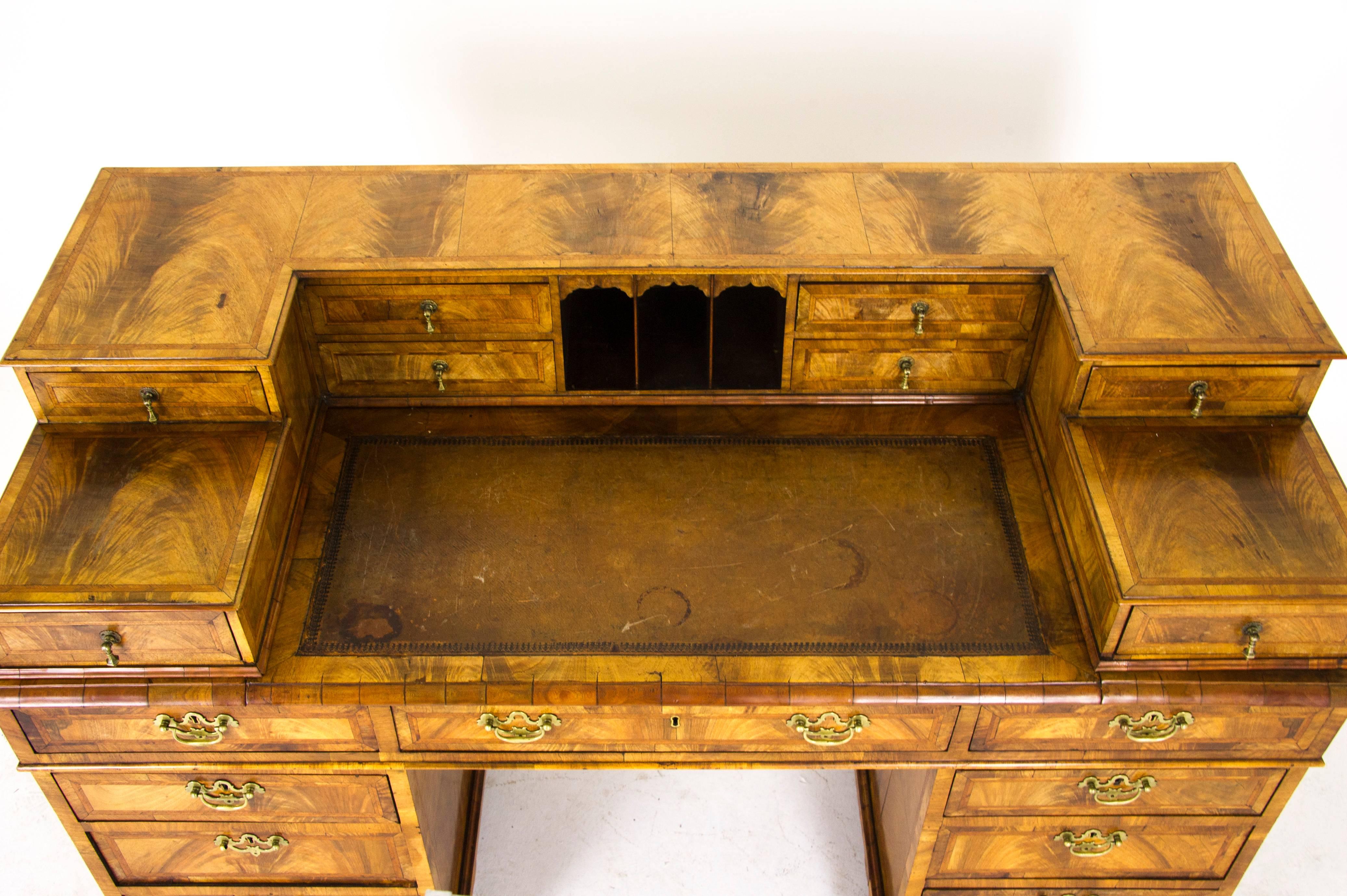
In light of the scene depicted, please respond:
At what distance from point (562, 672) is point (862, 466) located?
94cm

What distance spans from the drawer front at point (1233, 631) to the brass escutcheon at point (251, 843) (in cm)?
209

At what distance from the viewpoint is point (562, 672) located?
2.70 m

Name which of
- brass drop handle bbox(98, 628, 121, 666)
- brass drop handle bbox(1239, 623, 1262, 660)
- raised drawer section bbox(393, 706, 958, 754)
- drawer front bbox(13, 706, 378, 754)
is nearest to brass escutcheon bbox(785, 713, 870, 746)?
raised drawer section bbox(393, 706, 958, 754)

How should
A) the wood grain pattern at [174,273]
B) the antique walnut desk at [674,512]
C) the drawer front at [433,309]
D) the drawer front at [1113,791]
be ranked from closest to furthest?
1. the antique walnut desk at [674,512]
2. the wood grain pattern at [174,273]
3. the drawer front at [1113,791]
4. the drawer front at [433,309]

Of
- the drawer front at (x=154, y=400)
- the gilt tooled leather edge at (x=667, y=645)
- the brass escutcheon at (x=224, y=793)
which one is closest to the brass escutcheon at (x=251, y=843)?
the brass escutcheon at (x=224, y=793)

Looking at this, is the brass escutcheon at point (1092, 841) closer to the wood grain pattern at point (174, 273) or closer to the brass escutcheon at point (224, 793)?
the brass escutcheon at point (224, 793)

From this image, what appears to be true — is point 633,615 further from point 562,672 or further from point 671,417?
point 671,417

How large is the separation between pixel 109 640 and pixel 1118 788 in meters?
2.32

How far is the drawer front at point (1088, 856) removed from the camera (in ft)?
10.1

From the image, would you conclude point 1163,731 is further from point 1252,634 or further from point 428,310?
point 428,310

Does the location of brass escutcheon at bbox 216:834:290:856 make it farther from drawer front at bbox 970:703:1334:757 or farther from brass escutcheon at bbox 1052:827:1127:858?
brass escutcheon at bbox 1052:827:1127:858

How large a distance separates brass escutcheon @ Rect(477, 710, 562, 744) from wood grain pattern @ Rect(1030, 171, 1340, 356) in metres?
1.49

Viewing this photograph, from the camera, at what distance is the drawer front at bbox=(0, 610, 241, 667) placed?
102 inches

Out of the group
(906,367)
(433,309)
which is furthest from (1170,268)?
(433,309)
